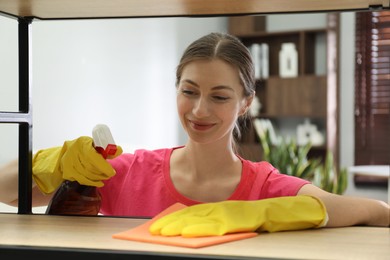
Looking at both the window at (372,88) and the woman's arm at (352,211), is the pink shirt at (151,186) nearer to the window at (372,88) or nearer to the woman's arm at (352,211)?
the woman's arm at (352,211)

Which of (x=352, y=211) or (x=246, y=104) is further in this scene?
(x=246, y=104)

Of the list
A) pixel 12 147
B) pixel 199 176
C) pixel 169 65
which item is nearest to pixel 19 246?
pixel 12 147

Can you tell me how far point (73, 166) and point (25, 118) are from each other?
0.40ft

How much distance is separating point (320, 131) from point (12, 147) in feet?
14.9

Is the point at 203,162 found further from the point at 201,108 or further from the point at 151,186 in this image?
the point at 201,108

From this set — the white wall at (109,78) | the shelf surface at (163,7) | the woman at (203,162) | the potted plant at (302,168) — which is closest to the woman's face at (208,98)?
the woman at (203,162)

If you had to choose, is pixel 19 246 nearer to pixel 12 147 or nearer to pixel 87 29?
pixel 12 147

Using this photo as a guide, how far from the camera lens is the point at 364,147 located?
5.67m

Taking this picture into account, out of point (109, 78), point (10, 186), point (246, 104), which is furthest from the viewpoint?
point (109, 78)

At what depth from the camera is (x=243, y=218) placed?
0.90 meters

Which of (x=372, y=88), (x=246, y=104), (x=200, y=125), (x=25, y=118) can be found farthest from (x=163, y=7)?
(x=372, y=88)

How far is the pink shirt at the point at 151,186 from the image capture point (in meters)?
1.53

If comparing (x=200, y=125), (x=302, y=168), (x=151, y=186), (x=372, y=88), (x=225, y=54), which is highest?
(x=372, y=88)

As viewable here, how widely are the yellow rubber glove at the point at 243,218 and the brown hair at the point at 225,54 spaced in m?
0.63
